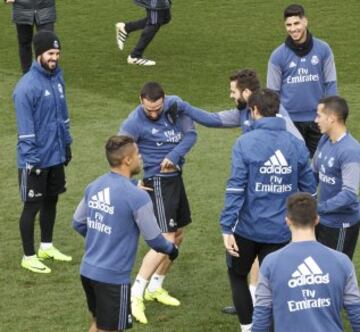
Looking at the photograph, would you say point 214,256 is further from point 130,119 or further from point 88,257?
point 88,257

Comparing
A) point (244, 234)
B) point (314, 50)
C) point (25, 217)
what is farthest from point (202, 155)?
point (244, 234)

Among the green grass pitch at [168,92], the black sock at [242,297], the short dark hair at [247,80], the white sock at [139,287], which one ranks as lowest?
the green grass pitch at [168,92]

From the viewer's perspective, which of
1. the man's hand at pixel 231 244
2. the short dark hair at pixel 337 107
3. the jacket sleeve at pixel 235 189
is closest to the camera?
the jacket sleeve at pixel 235 189

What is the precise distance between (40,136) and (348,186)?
3.08m

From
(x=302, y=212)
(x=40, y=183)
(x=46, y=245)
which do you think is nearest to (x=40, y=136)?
(x=40, y=183)

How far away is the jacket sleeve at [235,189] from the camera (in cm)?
711

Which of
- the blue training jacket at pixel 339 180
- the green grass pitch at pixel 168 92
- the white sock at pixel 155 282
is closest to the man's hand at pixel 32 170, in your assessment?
the green grass pitch at pixel 168 92

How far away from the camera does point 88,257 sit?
7.00m

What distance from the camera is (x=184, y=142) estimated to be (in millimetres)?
8539

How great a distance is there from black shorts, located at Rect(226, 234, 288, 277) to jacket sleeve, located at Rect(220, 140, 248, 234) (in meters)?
0.29

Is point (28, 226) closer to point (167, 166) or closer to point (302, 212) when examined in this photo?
point (167, 166)

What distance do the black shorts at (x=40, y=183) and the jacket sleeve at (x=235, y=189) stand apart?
8.53 feet

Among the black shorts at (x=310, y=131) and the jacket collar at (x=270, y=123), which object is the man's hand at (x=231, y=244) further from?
the black shorts at (x=310, y=131)

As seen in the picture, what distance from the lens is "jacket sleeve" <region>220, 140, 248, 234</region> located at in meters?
7.11
